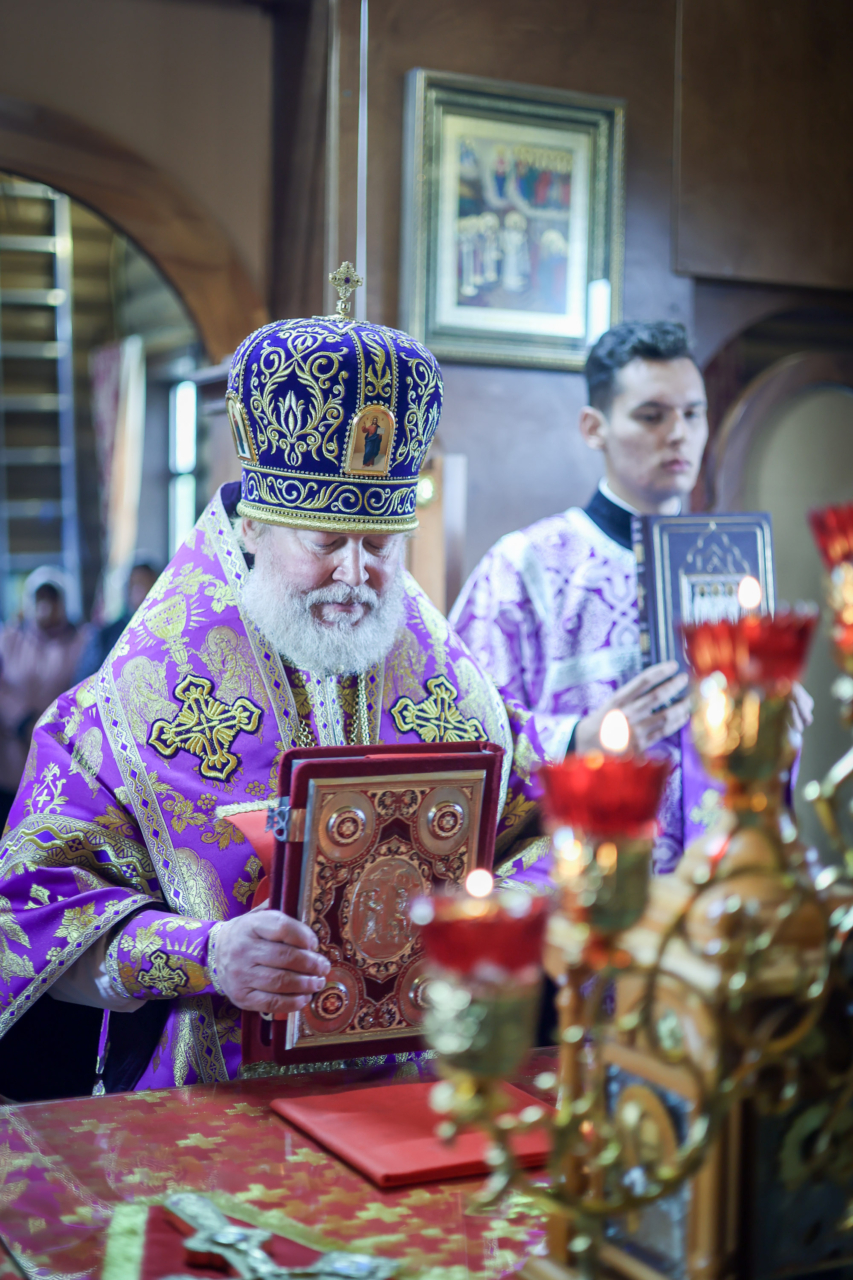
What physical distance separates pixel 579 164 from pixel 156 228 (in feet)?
4.55

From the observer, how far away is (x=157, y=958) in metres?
1.95

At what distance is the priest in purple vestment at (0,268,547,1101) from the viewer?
6.72ft

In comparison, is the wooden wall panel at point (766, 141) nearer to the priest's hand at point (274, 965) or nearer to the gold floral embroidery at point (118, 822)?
the gold floral embroidery at point (118, 822)

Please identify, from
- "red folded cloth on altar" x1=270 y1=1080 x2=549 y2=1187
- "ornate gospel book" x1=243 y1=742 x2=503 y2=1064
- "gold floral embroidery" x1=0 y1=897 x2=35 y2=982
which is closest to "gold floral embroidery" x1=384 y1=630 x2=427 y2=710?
"ornate gospel book" x1=243 y1=742 x2=503 y2=1064

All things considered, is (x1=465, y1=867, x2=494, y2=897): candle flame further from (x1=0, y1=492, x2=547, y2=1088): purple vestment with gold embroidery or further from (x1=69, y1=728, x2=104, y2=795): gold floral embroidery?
(x1=69, y1=728, x2=104, y2=795): gold floral embroidery

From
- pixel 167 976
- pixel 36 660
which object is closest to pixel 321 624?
pixel 167 976

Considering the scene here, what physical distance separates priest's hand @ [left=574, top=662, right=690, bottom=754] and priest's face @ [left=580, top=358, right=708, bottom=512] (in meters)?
0.69

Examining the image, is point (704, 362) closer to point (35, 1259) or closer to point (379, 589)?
point (379, 589)

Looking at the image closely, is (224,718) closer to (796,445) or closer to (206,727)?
(206,727)

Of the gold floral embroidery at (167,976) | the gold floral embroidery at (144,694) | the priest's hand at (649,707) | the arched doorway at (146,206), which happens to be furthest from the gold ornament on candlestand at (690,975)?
the arched doorway at (146,206)

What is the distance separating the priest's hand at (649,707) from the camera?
2932 mm

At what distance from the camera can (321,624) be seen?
231 cm

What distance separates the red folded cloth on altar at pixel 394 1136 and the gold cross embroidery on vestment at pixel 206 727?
69cm

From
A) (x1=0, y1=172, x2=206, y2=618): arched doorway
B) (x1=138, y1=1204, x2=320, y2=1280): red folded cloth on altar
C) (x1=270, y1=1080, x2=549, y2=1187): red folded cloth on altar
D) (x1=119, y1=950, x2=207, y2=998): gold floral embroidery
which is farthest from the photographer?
(x1=0, y1=172, x2=206, y2=618): arched doorway
